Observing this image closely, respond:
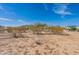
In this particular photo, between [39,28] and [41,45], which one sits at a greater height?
[39,28]

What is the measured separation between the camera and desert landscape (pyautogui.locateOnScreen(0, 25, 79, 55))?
1.90 metres

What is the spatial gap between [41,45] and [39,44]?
0.03 m

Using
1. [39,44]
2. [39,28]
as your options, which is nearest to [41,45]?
[39,44]

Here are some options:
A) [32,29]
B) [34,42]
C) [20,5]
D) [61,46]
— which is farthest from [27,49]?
[20,5]

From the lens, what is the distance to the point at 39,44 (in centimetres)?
191

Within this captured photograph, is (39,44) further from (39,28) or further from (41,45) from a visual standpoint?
(39,28)

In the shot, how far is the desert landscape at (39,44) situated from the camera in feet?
6.24

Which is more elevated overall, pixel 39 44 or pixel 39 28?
pixel 39 28

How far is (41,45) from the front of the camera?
191cm

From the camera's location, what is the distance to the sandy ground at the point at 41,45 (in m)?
Result: 1.90

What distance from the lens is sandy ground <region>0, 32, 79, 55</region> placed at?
190 cm
